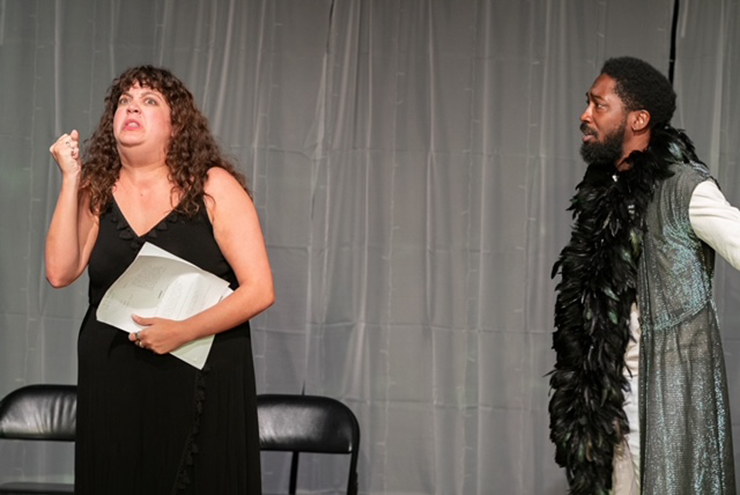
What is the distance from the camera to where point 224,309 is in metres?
2.50

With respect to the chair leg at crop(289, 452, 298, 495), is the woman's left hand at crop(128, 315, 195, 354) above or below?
above

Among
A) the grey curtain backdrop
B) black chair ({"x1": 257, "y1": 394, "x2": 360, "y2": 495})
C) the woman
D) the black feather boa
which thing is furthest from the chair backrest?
the black feather boa

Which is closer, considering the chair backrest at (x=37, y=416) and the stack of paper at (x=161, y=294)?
the stack of paper at (x=161, y=294)

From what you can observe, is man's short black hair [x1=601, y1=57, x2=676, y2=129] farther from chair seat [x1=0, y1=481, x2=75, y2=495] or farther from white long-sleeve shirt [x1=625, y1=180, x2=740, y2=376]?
chair seat [x1=0, y1=481, x2=75, y2=495]

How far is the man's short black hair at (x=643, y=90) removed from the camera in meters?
2.92

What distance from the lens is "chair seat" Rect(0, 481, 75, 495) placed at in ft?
13.0

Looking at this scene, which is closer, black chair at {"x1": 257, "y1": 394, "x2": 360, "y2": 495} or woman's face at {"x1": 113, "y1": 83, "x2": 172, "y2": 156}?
woman's face at {"x1": 113, "y1": 83, "x2": 172, "y2": 156}

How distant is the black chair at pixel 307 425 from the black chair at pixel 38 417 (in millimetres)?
801

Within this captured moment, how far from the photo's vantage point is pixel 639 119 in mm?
2920

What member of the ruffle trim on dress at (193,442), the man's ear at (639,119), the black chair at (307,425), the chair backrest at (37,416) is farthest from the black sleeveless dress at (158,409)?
the chair backrest at (37,416)

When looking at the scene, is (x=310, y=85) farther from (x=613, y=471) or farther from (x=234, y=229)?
(x=613, y=471)

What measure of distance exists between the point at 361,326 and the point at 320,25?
1367 millimetres

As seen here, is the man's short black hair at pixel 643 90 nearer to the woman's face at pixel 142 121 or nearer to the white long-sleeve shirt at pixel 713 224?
the white long-sleeve shirt at pixel 713 224

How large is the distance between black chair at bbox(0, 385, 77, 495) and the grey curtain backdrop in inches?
14.4
